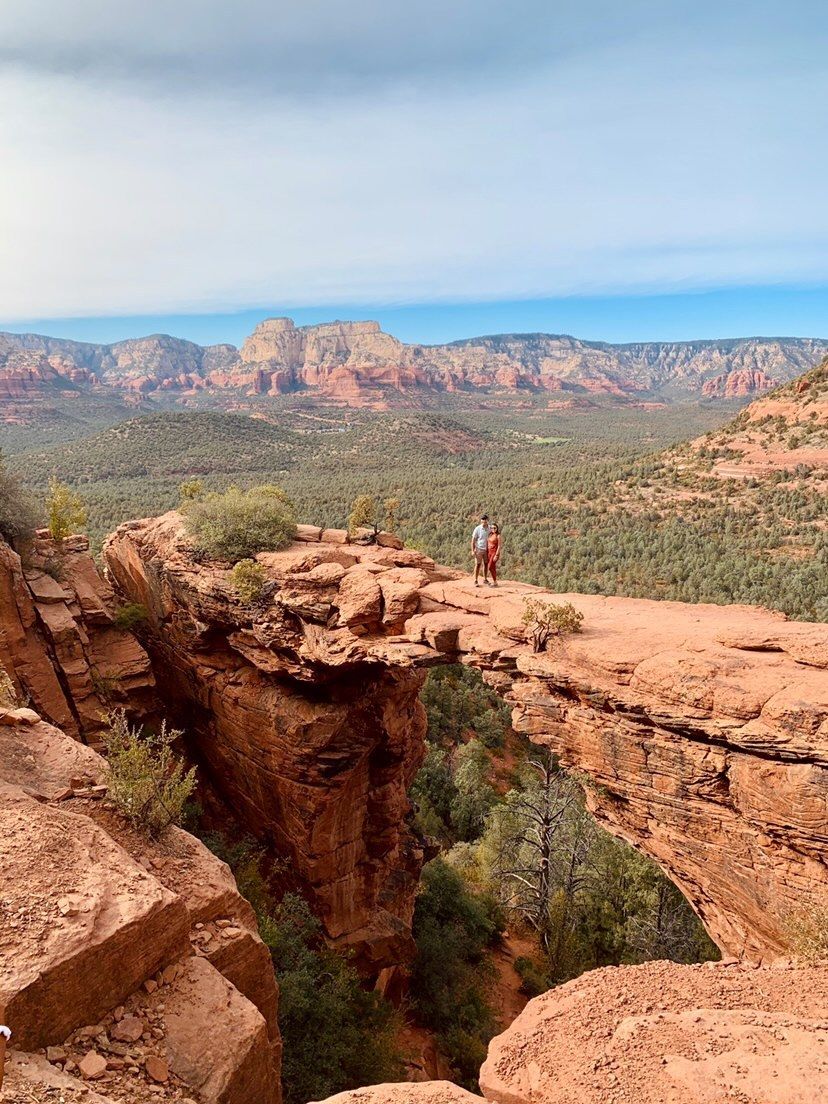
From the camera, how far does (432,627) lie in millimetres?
12320

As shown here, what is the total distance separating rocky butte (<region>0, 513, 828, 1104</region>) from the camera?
596 cm

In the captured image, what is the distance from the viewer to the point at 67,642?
46.4 ft

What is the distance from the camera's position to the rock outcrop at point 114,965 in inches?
217

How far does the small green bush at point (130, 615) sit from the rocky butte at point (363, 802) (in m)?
0.32

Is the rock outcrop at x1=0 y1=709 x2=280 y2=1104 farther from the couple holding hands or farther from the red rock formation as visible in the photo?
the couple holding hands

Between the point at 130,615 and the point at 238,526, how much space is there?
4646 millimetres

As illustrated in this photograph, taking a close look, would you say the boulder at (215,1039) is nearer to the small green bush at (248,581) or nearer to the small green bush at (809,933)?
the small green bush at (809,933)

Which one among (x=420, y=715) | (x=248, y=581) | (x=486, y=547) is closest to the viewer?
(x=486, y=547)

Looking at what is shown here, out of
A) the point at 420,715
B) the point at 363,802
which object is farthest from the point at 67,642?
the point at 420,715

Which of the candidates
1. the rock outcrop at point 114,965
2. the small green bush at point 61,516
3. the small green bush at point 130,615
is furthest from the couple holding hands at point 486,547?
the small green bush at point 61,516

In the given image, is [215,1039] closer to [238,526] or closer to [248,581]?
[248,581]

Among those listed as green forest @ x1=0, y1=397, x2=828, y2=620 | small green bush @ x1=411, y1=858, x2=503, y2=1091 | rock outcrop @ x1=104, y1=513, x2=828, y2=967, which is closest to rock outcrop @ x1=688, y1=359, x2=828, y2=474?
green forest @ x1=0, y1=397, x2=828, y2=620

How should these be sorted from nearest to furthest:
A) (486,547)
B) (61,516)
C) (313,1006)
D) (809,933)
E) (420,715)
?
(809,933)
(313,1006)
(486,547)
(61,516)
(420,715)

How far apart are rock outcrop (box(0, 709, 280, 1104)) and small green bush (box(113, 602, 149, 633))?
373 inches
